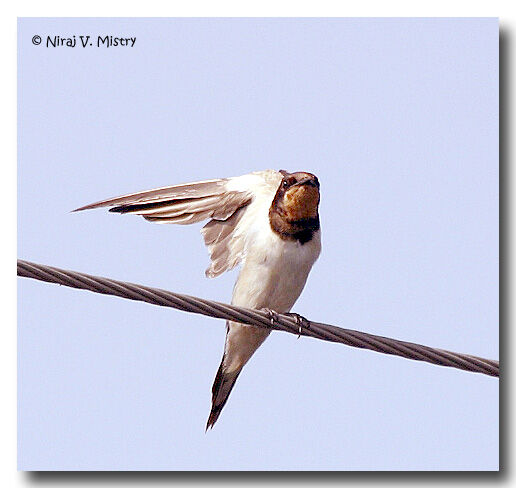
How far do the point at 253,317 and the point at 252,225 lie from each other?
4.24 ft

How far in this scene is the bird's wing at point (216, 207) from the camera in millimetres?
5594

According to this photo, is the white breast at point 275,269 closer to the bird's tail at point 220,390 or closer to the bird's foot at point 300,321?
the bird's foot at point 300,321

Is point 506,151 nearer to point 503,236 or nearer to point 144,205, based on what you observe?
point 503,236

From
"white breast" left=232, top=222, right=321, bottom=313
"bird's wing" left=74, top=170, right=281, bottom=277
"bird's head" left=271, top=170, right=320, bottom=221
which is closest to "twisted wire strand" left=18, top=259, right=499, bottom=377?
"white breast" left=232, top=222, right=321, bottom=313

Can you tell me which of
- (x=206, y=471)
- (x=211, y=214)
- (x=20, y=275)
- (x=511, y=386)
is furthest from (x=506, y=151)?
(x=20, y=275)

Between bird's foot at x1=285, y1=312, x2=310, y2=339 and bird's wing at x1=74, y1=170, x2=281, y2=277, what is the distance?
594 mm

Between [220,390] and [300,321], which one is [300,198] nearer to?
[300,321]

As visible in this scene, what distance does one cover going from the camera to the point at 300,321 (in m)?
5.03

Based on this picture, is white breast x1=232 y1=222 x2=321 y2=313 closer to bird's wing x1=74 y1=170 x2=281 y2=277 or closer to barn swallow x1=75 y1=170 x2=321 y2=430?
barn swallow x1=75 y1=170 x2=321 y2=430

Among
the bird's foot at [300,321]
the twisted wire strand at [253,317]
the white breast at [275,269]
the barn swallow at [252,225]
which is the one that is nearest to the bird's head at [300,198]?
the barn swallow at [252,225]

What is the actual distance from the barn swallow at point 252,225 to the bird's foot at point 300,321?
325mm

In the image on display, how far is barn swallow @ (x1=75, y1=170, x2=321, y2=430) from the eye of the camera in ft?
17.9

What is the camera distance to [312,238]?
548 centimetres

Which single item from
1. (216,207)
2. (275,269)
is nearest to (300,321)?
(275,269)
